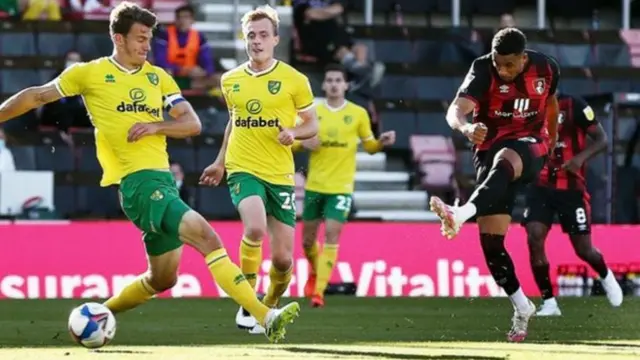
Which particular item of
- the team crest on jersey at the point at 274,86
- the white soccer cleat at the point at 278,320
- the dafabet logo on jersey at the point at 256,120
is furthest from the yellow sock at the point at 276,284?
the white soccer cleat at the point at 278,320

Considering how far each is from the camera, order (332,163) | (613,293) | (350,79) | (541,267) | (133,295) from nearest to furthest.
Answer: (133,295), (541,267), (613,293), (332,163), (350,79)

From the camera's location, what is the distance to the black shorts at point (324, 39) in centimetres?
2355

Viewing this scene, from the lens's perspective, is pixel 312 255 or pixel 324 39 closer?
pixel 312 255

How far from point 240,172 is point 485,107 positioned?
1977mm

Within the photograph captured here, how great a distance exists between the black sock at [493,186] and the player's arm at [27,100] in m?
2.92

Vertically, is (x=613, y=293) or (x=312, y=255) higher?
(x=312, y=255)

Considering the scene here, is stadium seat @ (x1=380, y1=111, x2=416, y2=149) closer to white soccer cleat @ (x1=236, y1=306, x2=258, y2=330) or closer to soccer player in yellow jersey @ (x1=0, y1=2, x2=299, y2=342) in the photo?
white soccer cleat @ (x1=236, y1=306, x2=258, y2=330)

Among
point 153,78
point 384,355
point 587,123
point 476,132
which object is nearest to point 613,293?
point 587,123

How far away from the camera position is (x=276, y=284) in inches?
523

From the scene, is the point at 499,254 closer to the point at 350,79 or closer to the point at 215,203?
the point at 215,203

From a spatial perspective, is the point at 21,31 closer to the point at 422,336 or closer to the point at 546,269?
the point at 546,269

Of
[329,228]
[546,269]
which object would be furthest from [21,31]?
[546,269]

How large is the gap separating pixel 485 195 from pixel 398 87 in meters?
12.5

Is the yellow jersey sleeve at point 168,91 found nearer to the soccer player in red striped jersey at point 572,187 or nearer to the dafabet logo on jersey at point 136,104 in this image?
the dafabet logo on jersey at point 136,104
